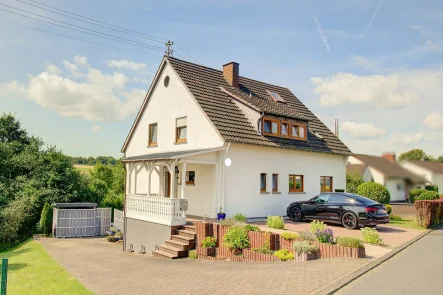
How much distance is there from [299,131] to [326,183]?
14.1 feet

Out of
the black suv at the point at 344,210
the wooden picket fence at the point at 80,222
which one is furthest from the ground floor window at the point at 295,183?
the wooden picket fence at the point at 80,222

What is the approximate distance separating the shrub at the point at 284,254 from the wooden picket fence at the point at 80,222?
51.2 feet

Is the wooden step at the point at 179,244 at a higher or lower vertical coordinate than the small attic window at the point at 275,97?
lower

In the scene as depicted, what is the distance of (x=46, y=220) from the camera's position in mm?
22391

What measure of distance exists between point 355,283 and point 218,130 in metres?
10.7

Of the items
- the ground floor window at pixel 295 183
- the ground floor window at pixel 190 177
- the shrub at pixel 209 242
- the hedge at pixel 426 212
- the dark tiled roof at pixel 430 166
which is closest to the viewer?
the dark tiled roof at pixel 430 166

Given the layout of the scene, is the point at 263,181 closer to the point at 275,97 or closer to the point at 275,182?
the point at 275,182

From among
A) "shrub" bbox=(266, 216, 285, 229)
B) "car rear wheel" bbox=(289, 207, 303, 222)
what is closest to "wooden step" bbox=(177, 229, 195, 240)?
"shrub" bbox=(266, 216, 285, 229)

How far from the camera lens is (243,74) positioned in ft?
84.0

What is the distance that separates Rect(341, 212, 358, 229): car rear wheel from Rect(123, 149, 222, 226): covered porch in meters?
5.97

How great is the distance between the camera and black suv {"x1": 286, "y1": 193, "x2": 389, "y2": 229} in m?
15.1

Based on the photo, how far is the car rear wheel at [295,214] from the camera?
17941 mm

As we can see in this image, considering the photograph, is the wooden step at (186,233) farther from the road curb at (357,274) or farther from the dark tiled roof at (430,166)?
the dark tiled roof at (430,166)

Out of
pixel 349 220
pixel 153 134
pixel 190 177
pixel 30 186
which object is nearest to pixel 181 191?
pixel 190 177
